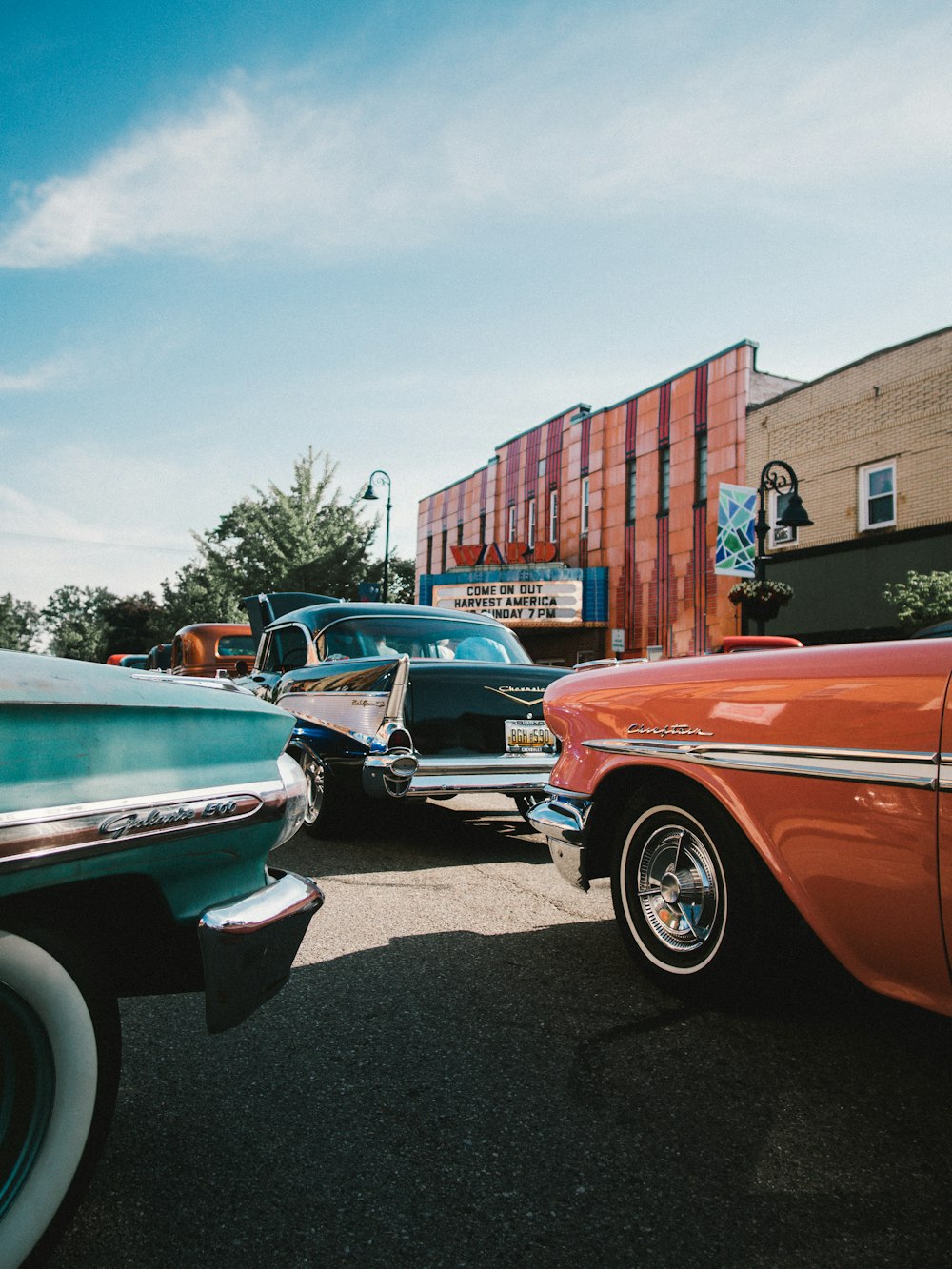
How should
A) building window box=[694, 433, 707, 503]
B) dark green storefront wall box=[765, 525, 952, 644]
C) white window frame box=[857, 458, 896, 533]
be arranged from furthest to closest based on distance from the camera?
building window box=[694, 433, 707, 503] < white window frame box=[857, 458, 896, 533] < dark green storefront wall box=[765, 525, 952, 644]

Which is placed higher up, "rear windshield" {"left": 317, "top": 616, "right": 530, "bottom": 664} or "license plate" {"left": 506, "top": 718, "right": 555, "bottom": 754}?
"rear windshield" {"left": 317, "top": 616, "right": 530, "bottom": 664}

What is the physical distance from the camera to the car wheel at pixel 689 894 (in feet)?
9.31

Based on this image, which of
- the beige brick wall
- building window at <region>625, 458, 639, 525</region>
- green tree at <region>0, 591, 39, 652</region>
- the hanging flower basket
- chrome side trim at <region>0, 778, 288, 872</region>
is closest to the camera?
chrome side trim at <region>0, 778, 288, 872</region>

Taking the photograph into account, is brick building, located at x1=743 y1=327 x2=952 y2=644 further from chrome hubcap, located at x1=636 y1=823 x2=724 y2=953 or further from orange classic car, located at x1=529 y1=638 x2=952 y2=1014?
chrome hubcap, located at x1=636 y1=823 x2=724 y2=953

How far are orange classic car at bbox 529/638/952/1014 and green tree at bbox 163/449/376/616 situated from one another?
2772 cm

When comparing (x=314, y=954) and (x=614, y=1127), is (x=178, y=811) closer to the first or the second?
(x=614, y=1127)

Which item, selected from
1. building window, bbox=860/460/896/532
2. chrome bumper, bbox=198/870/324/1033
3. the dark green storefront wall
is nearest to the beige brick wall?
building window, bbox=860/460/896/532

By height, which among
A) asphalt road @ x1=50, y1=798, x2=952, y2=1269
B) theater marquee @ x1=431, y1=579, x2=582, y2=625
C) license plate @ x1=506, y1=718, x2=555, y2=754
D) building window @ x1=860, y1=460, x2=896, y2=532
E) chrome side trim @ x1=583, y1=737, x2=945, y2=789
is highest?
building window @ x1=860, y1=460, x2=896, y2=532

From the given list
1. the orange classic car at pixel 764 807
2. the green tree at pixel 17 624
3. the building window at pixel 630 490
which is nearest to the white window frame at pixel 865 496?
the building window at pixel 630 490

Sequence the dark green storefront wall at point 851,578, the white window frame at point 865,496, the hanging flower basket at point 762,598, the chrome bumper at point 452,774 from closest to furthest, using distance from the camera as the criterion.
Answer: the chrome bumper at point 452,774 → the hanging flower basket at point 762,598 → the dark green storefront wall at point 851,578 → the white window frame at point 865,496

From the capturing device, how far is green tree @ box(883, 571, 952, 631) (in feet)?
52.2

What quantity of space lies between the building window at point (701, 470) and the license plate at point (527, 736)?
20.2 meters

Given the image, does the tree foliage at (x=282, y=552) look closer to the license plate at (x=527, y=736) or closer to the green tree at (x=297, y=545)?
the green tree at (x=297, y=545)

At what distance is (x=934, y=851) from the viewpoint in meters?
2.14
